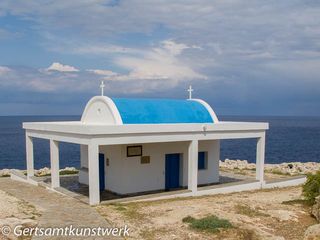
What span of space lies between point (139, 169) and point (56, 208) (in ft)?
17.1


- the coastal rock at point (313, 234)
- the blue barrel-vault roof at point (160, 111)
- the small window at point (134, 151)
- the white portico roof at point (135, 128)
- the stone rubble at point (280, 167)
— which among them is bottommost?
the stone rubble at point (280, 167)

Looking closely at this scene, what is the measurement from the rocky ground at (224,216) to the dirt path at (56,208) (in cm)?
64

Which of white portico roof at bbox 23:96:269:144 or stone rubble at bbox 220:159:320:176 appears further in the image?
stone rubble at bbox 220:159:320:176

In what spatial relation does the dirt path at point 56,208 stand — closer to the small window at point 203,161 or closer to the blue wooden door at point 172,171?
the blue wooden door at point 172,171

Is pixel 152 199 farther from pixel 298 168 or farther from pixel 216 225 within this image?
pixel 298 168

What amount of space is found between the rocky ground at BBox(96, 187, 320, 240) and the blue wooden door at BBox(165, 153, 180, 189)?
249 centimetres

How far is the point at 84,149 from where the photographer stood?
70.7 ft

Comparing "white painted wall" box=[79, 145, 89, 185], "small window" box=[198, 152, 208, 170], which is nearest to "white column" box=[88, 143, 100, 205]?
"white painted wall" box=[79, 145, 89, 185]

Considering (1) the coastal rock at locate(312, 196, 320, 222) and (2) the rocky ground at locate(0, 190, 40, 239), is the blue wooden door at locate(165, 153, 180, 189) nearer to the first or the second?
(2) the rocky ground at locate(0, 190, 40, 239)

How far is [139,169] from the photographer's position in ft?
64.0

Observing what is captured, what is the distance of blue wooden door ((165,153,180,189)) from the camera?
20.8m

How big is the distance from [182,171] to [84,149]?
5690 mm

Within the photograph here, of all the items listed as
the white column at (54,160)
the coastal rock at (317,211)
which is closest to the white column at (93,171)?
the white column at (54,160)

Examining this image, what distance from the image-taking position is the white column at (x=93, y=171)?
53.1ft
